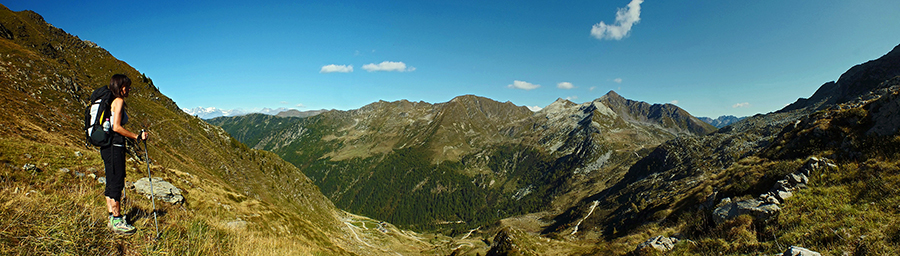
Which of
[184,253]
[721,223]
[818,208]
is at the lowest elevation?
[721,223]

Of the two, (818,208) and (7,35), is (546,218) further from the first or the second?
(7,35)

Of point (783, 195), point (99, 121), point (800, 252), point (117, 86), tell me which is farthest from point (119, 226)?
point (783, 195)

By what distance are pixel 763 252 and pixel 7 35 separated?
13866 cm

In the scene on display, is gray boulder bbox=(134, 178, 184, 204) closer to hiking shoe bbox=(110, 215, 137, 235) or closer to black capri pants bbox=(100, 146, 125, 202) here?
black capri pants bbox=(100, 146, 125, 202)

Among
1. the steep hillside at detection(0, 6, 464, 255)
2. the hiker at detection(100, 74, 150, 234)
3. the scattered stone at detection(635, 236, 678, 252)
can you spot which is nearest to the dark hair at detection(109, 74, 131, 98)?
the hiker at detection(100, 74, 150, 234)

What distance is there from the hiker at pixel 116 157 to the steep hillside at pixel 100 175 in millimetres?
316

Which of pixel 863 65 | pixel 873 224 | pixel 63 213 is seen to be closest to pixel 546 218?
pixel 873 224

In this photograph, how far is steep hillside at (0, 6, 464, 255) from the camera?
6.72 meters

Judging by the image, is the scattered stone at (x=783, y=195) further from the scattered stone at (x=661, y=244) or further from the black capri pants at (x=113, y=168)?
the black capri pants at (x=113, y=168)

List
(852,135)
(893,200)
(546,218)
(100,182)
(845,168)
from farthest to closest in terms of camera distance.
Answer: (546,218), (852,135), (845,168), (100,182), (893,200)

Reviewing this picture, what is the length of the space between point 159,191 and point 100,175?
2.78m

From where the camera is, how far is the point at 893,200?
1241 cm

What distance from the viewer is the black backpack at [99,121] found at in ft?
25.2

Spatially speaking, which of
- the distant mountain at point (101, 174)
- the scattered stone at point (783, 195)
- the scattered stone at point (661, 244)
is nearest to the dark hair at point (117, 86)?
the distant mountain at point (101, 174)
